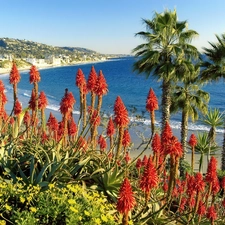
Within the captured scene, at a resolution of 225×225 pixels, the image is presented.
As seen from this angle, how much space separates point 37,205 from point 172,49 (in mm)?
12747

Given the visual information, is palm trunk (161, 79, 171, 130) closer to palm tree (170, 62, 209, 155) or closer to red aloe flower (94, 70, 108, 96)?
palm tree (170, 62, 209, 155)

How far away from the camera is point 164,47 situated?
16.2 meters

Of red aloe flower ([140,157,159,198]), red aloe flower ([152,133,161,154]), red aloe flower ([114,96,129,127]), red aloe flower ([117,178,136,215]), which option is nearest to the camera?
red aloe flower ([117,178,136,215])

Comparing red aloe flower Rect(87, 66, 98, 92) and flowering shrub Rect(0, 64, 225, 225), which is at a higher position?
red aloe flower Rect(87, 66, 98, 92)

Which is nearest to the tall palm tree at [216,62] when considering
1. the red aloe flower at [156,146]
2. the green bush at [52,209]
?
the red aloe flower at [156,146]

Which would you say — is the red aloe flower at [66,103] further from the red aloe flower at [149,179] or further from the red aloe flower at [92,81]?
the red aloe flower at [149,179]

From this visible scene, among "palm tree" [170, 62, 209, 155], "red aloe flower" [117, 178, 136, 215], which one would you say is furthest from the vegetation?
"palm tree" [170, 62, 209, 155]

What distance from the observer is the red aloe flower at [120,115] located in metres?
4.99

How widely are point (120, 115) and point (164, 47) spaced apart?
1187 centimetres

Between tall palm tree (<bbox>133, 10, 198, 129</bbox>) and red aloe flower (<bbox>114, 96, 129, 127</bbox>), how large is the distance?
11009 millimetres

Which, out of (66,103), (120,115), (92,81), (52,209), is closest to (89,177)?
(120,115)

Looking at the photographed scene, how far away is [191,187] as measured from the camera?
6.18m

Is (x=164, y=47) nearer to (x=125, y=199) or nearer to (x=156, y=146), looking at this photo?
(x=156, y=146)

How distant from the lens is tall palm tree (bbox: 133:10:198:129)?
15.9m
